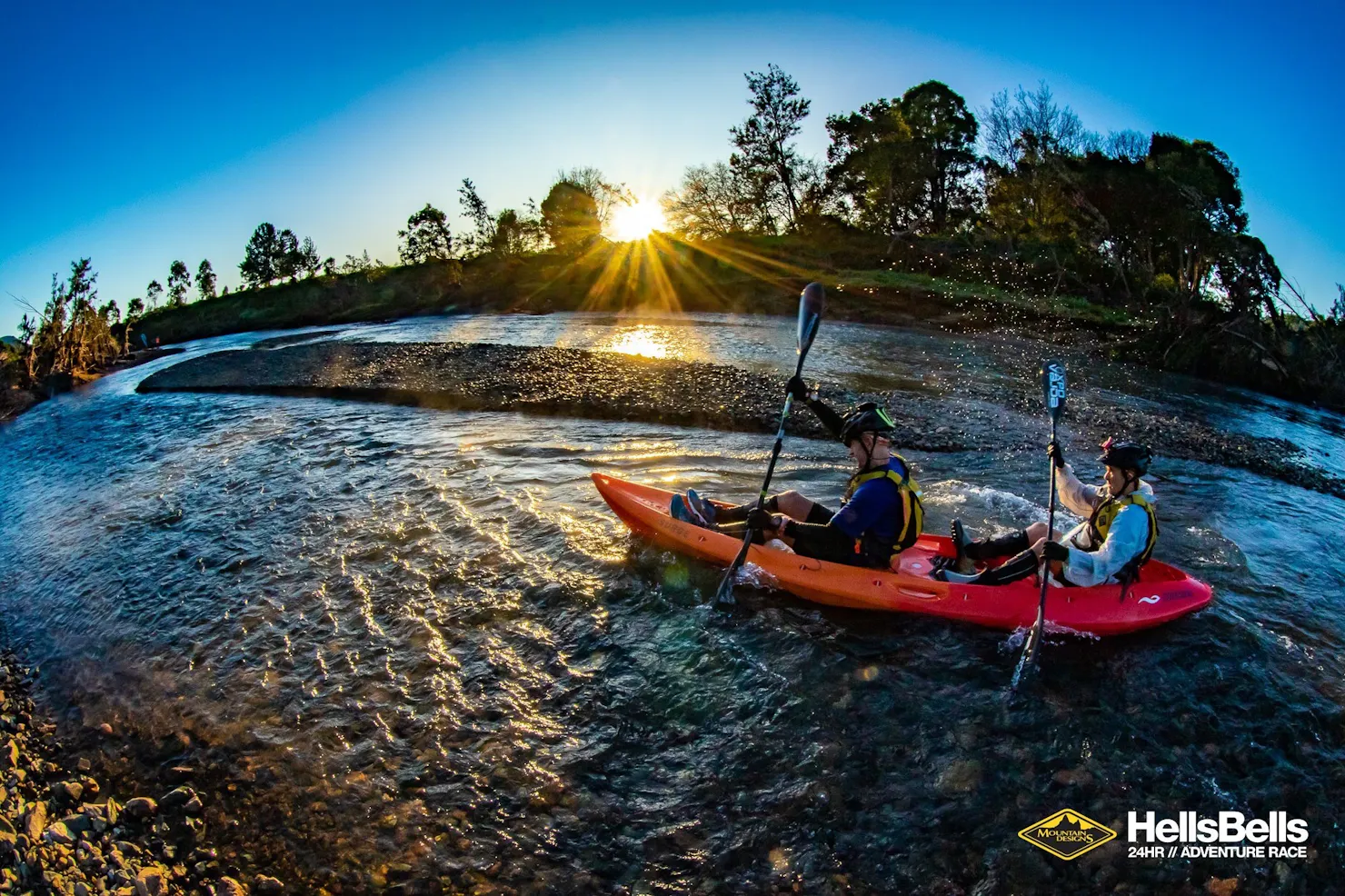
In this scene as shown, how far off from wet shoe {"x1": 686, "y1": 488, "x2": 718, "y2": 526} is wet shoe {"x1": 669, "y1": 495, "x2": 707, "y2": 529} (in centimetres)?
3

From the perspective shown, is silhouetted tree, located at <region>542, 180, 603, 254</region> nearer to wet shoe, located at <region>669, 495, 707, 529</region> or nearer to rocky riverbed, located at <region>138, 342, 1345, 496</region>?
rocky riverbed, located at <region>138, 342, 1345, 496</region>

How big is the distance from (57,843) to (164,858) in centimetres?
47

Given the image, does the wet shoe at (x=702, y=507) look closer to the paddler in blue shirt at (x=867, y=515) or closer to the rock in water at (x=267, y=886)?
the paddler in blue shirt at (x=867, y=515)

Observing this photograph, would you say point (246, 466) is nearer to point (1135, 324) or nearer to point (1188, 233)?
point (1135, 324)

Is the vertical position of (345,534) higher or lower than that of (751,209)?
lower

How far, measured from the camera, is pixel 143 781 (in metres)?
4.27

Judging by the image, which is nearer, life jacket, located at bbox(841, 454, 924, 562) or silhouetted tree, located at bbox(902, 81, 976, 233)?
life jacket, located at bbox(841, 454, 924, 562)

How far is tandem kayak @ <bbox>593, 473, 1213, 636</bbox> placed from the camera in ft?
18.5

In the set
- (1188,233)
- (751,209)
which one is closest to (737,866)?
(1188,233)

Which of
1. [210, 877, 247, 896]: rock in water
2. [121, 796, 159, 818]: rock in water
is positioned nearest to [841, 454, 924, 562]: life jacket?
[210, 877, 247, 896]: rock in water

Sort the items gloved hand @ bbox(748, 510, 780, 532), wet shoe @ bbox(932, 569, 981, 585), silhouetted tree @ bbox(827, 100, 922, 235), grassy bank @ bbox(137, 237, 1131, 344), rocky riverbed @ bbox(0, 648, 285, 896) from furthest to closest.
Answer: silhouetted tree @ bbox(827, 100, 922, 235), grassy bank @ bbox(137, 237, 1131, 344), gloved hand @ bbox(748, 510, 780, 532), wet shoe @ bbox(932, 569, 981, 585), rocky riverbed @ bbox(0, 648, 285, 896)

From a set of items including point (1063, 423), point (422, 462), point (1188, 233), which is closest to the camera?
point (422, 462)

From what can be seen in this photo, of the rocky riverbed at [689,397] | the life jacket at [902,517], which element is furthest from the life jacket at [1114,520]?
the rocky riverbed at [689,397]

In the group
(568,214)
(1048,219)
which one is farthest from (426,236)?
(1048,219)
